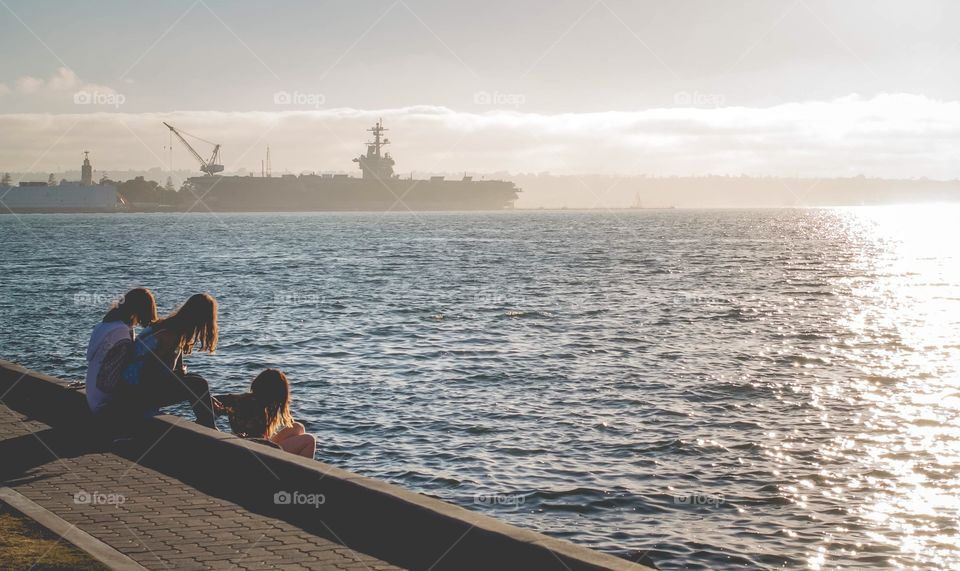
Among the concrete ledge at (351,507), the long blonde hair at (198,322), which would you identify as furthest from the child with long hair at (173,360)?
the concrete ledge at (351,507)

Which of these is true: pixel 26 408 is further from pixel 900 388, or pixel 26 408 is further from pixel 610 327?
pixel 610 327

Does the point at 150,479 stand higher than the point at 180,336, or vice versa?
the point at 180,336

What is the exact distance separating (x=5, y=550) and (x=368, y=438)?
8.22 meters

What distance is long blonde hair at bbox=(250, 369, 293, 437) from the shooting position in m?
8.75

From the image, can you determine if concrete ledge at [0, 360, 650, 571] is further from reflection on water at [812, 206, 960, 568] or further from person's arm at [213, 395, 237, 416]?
reflection on water at [812, 206, 960, 568]

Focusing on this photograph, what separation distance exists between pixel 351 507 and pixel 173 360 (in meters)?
2.57

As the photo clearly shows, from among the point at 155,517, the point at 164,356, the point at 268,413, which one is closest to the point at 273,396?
the point at 268,413

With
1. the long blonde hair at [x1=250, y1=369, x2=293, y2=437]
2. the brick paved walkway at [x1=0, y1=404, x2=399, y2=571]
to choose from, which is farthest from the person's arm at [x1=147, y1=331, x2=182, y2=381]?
the brick paved walkway at [x1=0, y1=404, x2=399, y2=571]

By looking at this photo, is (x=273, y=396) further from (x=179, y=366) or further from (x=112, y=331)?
(x=112, y=331)

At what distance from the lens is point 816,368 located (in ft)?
68.3

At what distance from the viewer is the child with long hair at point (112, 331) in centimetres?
885

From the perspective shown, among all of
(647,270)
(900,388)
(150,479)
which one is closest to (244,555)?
(150,479)

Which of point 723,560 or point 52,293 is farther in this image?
point 52,293

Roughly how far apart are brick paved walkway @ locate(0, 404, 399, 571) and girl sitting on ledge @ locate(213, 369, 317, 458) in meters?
0.94
